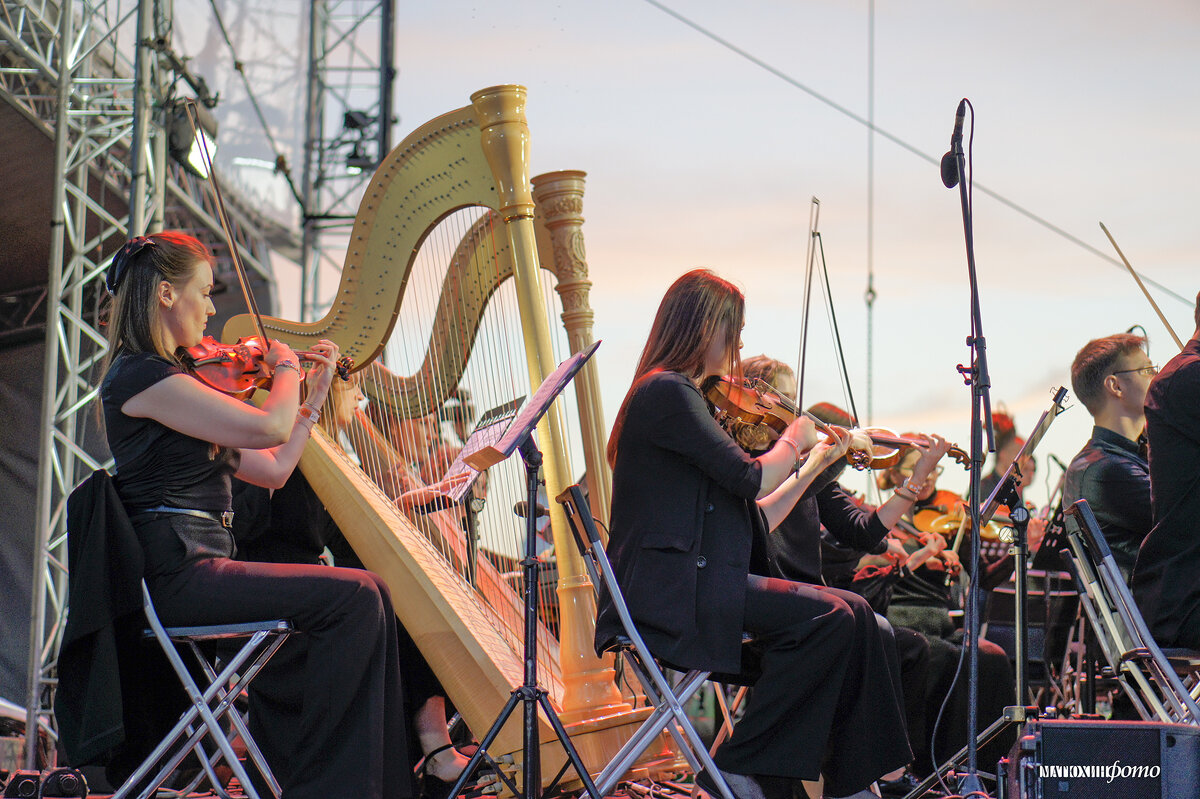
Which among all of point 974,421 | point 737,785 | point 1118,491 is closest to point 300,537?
point 737,785

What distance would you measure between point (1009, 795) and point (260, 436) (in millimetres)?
1583

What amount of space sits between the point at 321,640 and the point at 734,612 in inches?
31.8

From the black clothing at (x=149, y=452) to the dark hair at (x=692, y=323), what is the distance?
869 mm

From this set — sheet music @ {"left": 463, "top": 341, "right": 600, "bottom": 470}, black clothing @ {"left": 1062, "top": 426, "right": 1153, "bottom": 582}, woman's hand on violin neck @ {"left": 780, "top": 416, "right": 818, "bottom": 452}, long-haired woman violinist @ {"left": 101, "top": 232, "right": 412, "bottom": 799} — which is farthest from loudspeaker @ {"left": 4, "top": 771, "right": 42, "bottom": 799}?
black clothing @ {"left": 1062, "top": 426, "right": 1153, "bottom": 582}

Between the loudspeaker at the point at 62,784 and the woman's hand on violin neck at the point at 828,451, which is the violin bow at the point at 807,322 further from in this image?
the loudspeaker at the point at 62,784

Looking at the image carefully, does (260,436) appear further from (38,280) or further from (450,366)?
(38,280)

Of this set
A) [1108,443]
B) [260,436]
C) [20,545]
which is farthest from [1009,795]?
[20,545]

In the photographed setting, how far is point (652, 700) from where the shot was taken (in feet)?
7.52

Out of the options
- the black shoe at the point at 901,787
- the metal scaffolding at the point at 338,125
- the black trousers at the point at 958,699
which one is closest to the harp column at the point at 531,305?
the black shoe at the point at 901,787

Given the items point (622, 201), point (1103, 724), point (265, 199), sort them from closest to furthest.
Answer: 1. point (1103, 724)
2. point (622, 201)
3. point (265, 199)

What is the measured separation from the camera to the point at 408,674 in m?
3.11

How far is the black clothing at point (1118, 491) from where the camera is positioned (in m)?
2.95

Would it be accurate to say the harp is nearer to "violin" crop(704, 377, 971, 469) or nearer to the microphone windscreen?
"violin" crop(704, 377, 971, 469)

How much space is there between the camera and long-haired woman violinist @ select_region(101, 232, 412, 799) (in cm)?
223
